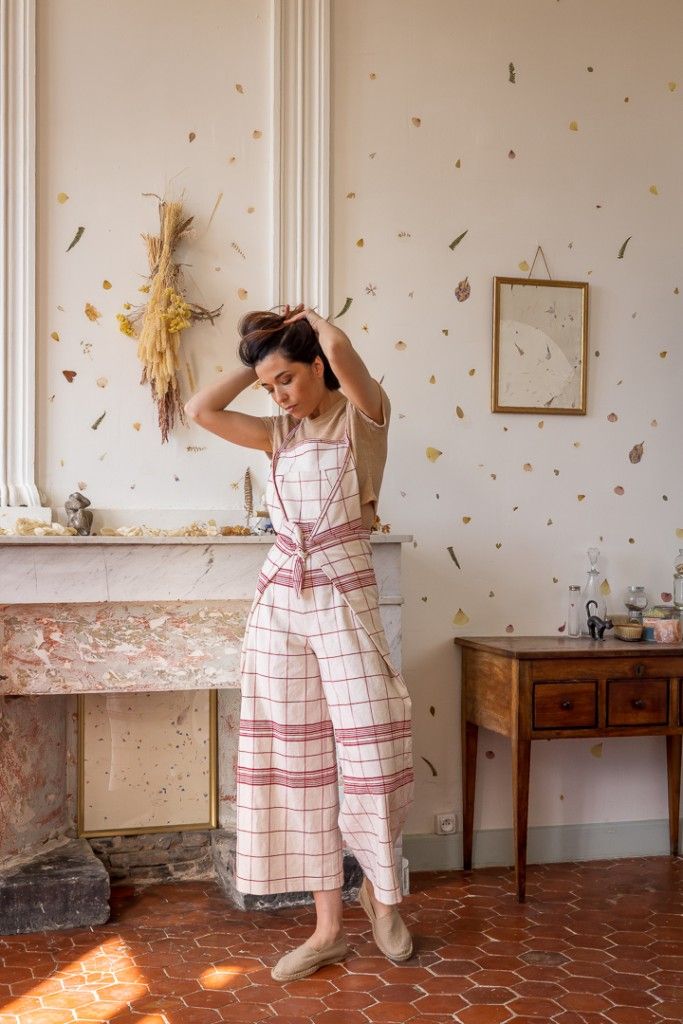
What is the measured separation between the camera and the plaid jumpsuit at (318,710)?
255cm

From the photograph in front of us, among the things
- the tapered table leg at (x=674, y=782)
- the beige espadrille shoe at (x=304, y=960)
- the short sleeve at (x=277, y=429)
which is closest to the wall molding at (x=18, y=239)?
the short sleeve at (x=277, y=429)

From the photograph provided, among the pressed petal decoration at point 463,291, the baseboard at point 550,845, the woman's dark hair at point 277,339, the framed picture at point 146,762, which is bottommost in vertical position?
the baseboard at point 550,845

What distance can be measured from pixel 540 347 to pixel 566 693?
4.23ft

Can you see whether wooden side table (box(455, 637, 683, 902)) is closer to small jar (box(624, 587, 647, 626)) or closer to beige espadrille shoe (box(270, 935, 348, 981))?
small jar (box(624, 587, 647, 626))

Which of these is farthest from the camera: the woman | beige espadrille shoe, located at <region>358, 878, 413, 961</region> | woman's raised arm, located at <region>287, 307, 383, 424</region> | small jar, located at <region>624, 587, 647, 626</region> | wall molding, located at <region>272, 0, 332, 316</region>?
small jar, located at <region>624, 587, 647, 626</region>

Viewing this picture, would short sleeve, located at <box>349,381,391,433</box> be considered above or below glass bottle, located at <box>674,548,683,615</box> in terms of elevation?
above

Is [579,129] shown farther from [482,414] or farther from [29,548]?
[29,548]

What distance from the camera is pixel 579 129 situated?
3.82 metres

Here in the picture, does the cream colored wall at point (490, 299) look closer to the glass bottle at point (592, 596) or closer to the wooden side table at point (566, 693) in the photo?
the glass bottle at point (592, 596)

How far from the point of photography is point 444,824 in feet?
11.8

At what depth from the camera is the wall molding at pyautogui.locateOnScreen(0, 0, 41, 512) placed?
3283mm

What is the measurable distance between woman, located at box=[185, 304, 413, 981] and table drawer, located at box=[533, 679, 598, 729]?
28.5 inches

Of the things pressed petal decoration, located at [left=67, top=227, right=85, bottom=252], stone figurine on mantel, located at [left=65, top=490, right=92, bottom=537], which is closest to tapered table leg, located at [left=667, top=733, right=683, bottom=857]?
stone figurine on mantel, located at [left=65, top=490, right=92, bottom=537]

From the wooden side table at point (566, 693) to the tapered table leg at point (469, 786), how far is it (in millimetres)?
74
